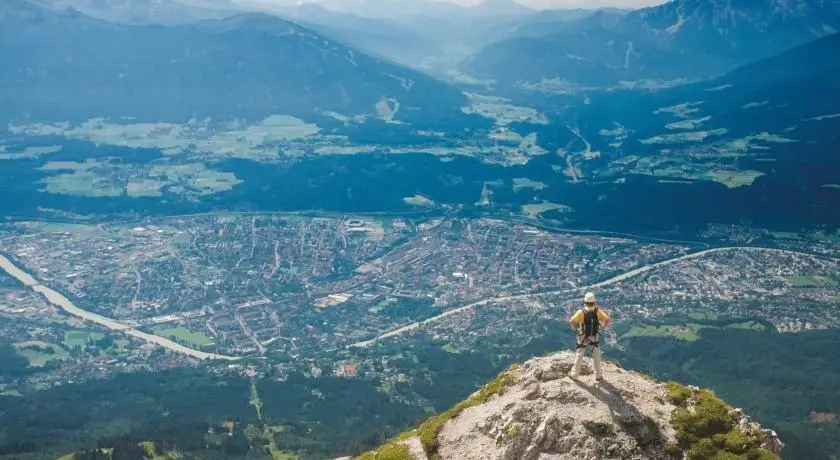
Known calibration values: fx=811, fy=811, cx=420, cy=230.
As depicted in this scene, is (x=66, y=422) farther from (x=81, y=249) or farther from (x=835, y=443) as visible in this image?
(x=835, y=443)

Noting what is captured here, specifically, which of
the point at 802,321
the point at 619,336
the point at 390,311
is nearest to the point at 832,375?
the point at 802,321

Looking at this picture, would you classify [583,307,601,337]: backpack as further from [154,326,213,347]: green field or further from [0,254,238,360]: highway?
[154,326,213,347]: green field

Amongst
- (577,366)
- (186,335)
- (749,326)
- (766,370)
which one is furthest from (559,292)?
(577,366)

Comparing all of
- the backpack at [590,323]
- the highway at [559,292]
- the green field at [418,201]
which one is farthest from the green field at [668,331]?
the backpack at [590,323]

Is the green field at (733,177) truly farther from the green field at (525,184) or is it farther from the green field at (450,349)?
the green field at (450,349)

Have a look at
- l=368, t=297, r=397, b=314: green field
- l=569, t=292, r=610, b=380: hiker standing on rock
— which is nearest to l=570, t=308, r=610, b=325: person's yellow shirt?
l=569, t=292, r=610, b=380: hiker standing on rock
